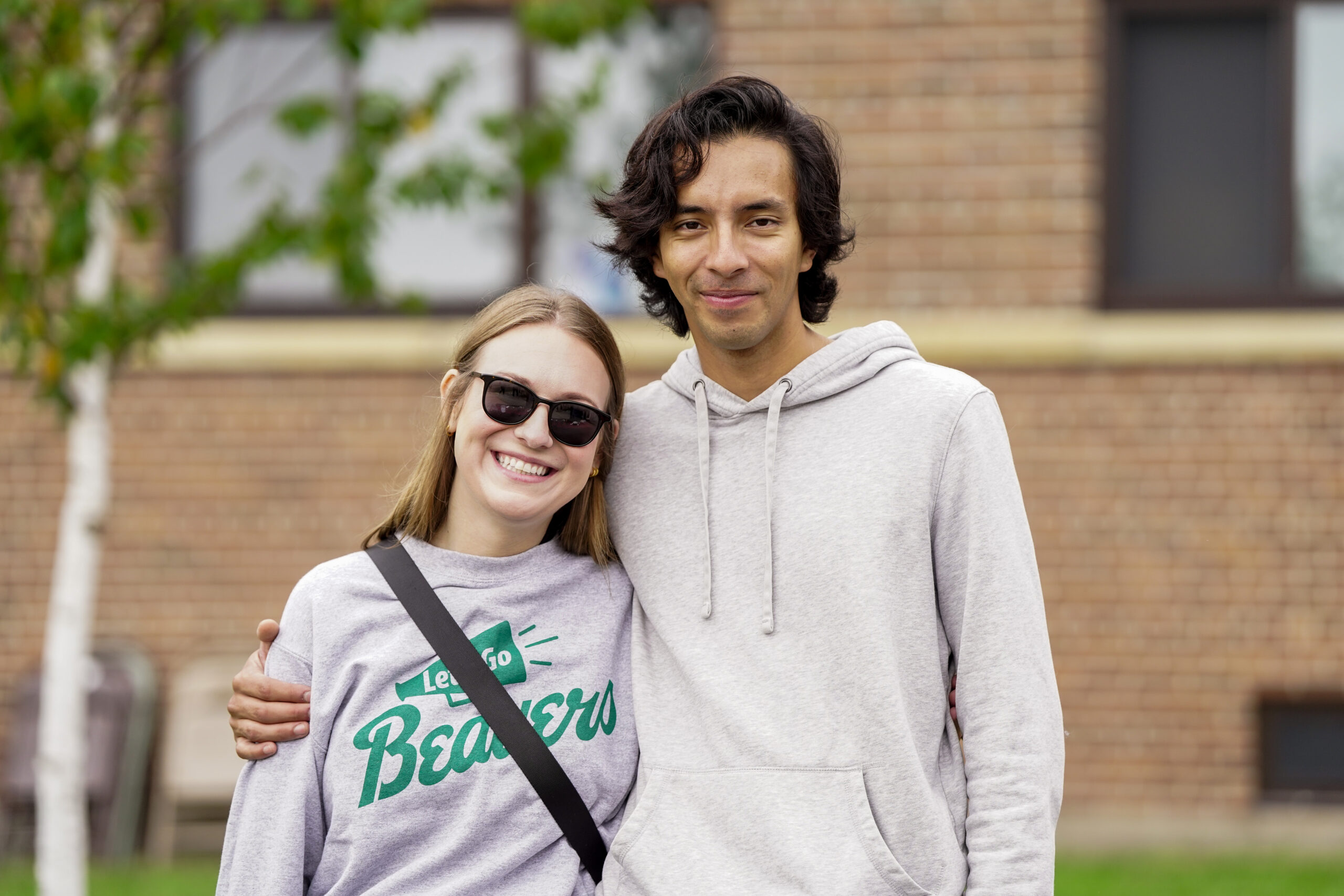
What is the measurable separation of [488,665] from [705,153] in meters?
0.95

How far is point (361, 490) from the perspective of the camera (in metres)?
7.51

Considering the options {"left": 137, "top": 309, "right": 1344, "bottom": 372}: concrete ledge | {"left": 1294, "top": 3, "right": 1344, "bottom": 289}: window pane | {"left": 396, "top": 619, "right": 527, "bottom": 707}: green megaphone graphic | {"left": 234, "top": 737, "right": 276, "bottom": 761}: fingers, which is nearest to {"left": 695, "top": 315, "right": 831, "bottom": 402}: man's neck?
{"left": 396, "top": 619, "right": 527, "bottom": 707}: green megaphone graphic

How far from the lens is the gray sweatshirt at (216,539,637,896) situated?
7.94 ft

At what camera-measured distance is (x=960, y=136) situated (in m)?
7.28

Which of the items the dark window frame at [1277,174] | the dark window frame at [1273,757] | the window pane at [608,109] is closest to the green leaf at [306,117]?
the window pane at [608,109]

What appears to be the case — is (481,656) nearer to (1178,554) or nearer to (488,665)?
(488,665)

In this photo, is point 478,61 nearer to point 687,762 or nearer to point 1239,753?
point 1239,753

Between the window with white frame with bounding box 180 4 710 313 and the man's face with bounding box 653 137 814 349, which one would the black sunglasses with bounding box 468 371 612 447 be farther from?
the window with white frame with bounding box 180 4 710 313

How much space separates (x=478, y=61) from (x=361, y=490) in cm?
237

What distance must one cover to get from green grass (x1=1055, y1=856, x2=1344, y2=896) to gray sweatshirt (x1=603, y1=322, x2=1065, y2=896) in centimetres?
399

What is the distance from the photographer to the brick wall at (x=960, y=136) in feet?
23.7

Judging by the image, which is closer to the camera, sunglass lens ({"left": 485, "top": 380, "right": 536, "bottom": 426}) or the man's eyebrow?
the man's eyebrow

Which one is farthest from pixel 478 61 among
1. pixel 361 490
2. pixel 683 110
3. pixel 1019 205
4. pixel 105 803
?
pixel 683 110

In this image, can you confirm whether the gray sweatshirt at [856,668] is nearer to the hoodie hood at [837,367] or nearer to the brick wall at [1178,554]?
the hoodie hood at [837,367]
